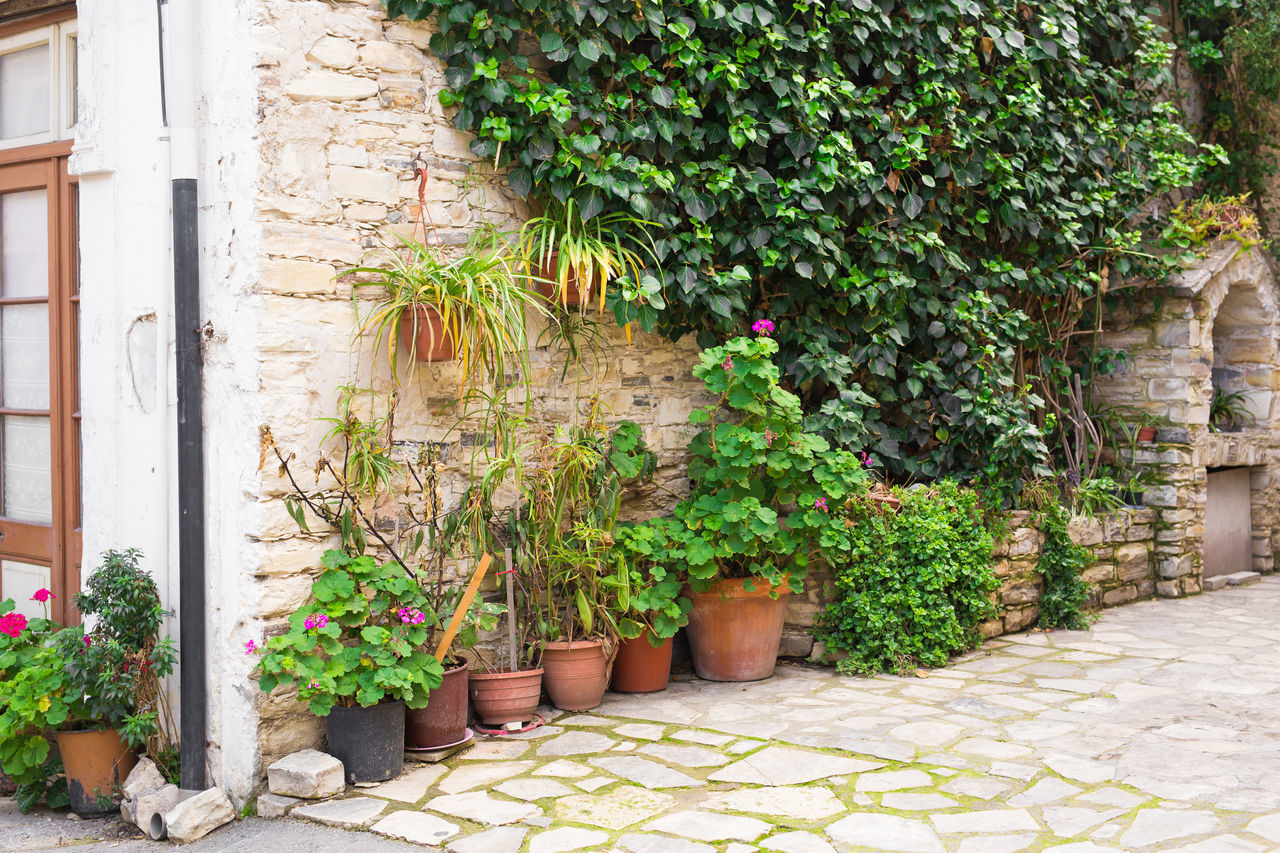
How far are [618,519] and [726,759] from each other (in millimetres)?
1583

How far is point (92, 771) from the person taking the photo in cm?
418

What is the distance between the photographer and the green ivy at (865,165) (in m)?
5.00

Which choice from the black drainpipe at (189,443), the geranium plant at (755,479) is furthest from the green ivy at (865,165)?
the black drainpipe at (189,443)

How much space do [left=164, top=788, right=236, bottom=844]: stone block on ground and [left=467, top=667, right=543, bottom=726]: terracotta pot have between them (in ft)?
3.54

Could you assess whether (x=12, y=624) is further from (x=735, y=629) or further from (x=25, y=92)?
(x=735, y=629)

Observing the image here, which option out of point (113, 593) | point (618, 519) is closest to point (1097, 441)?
point (618, 519)

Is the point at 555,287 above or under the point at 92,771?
above

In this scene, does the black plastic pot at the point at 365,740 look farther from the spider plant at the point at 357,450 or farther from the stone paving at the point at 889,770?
the spider plant at the point at 357,450

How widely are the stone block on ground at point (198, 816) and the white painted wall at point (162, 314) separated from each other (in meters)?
0.12

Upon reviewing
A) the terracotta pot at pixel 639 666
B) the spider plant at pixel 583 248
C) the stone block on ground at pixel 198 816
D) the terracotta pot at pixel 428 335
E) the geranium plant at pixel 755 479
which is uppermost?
the spider plant at pixel 583 248

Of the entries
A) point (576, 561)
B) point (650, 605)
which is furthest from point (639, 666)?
point (576, 561)

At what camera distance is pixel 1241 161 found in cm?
862

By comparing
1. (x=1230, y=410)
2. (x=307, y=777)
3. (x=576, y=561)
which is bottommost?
(x=307, y=777)

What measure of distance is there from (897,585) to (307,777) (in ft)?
9.86
